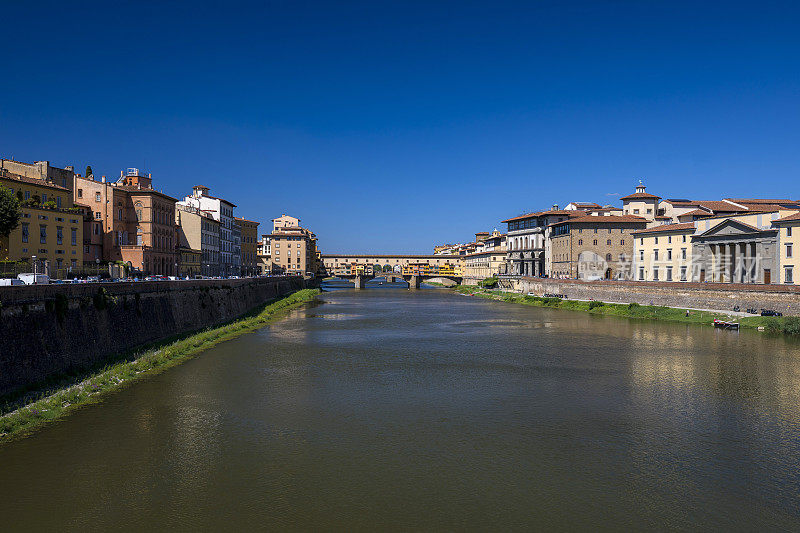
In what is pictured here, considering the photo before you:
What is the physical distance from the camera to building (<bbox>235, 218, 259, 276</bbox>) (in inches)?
4377

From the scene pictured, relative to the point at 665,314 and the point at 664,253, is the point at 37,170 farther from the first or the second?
the point at 664,253

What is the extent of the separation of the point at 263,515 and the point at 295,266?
134082 millimetres

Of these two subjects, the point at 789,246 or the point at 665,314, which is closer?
the point at 789,246

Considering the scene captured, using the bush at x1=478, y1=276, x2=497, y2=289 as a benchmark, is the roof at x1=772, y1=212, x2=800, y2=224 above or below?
above

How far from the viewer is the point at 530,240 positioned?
10481 centimetres

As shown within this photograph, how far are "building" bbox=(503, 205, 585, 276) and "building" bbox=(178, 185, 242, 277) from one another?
54.9m

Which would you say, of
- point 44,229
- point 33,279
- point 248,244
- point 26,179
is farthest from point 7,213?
point 248,244

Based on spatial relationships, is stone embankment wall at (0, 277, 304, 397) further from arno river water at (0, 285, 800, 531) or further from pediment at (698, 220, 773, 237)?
pediment at (698, 220, 773, 237)

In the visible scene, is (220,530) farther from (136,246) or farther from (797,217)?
(797,217)

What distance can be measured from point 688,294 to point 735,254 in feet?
29.7

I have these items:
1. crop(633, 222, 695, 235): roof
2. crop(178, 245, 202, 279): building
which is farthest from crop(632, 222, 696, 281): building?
crop(178, 245, 202, 279): building

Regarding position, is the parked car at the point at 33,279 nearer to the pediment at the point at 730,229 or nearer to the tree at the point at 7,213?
the tree at the point at 7,213

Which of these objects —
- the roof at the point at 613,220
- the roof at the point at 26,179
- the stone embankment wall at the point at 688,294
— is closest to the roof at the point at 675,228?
the roof at the point at 613,220

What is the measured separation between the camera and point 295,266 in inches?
5664
